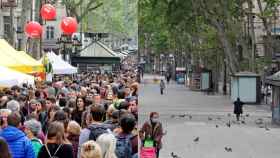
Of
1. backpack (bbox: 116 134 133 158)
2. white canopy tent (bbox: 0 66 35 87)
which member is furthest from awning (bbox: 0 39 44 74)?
backpack (bbox: 116 134 133 158)

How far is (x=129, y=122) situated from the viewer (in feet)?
34.1

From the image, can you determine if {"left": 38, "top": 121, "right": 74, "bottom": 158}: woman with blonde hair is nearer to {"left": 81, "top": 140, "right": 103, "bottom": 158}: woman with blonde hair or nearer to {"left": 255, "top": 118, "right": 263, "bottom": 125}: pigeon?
{"left": 81, "top": 140, "right": 103, "bottom": 158}: woman with blonde hair

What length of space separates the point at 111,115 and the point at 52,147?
2993mm

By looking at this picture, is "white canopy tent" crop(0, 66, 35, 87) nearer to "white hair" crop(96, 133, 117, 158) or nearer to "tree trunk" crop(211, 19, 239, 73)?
"white hair" crop(96, 133, 117, 158)

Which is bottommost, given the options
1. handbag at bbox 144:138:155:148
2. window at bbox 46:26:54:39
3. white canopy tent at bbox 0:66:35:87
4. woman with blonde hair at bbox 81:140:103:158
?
handbag at bbox 144:138:155:148

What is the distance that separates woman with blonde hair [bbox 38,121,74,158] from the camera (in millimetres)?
9172

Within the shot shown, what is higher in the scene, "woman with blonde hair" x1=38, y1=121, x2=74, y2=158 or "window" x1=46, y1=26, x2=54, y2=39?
"window" x1=46, y1=26, x2=54, y2=39

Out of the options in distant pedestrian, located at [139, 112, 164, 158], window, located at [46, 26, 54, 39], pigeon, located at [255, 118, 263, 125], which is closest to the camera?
distant pedestrian, located at [139, 112, 164, 158]

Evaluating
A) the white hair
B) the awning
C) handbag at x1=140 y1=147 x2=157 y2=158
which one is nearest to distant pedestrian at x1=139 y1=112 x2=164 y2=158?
handbag at x1=140 y1=147 x2=157 y2=158

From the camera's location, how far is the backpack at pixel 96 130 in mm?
10523

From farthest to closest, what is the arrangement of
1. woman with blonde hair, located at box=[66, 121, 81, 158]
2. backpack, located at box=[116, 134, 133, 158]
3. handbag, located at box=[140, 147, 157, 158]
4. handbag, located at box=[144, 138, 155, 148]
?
handbag, located at box=[144, 138, 155, 148] → handbag, located at box=[140, 147, 157, 158] → woman with blonde hair, located at box=[66, 121, 81, 158] → backpack, located at box=[116, 134, 133, 158]

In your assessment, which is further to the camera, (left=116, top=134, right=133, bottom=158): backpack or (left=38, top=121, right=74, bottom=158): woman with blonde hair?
(left=116, top=134, right=133, bottom=158): backpack

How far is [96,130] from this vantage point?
10.6m

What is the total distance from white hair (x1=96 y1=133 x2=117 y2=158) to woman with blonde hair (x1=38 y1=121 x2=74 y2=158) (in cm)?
40
